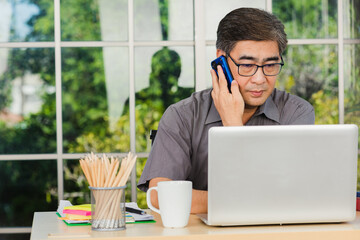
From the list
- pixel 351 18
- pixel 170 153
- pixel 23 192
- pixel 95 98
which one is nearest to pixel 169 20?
pixel 95 98

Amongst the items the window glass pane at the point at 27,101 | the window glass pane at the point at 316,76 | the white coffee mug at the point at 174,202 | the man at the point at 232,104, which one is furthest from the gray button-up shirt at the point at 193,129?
the window glass pane at the point at 27,101

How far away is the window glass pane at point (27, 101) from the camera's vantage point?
3.77 m

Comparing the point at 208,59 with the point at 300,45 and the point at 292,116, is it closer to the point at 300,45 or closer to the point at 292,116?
the point at 300,45

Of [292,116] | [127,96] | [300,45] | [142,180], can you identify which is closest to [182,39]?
[127,96]

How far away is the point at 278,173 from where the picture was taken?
157cm

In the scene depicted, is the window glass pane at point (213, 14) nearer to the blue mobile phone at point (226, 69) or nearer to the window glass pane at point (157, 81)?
the window glass pane at point (157, 81)

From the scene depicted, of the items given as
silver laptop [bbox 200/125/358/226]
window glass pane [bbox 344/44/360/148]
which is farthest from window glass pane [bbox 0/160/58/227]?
silver laptop [bbox 200/125/358/226]

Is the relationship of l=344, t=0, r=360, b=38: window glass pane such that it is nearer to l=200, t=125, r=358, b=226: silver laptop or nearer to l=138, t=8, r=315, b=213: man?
l=138, t=8, r=315, b=213: man

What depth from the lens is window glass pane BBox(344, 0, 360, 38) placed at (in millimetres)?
3893

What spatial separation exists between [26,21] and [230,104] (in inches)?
75.2

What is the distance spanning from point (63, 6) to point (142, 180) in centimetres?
187

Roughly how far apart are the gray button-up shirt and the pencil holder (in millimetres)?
581

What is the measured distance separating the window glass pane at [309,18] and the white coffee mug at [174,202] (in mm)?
2480

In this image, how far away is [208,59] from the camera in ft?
12.3
